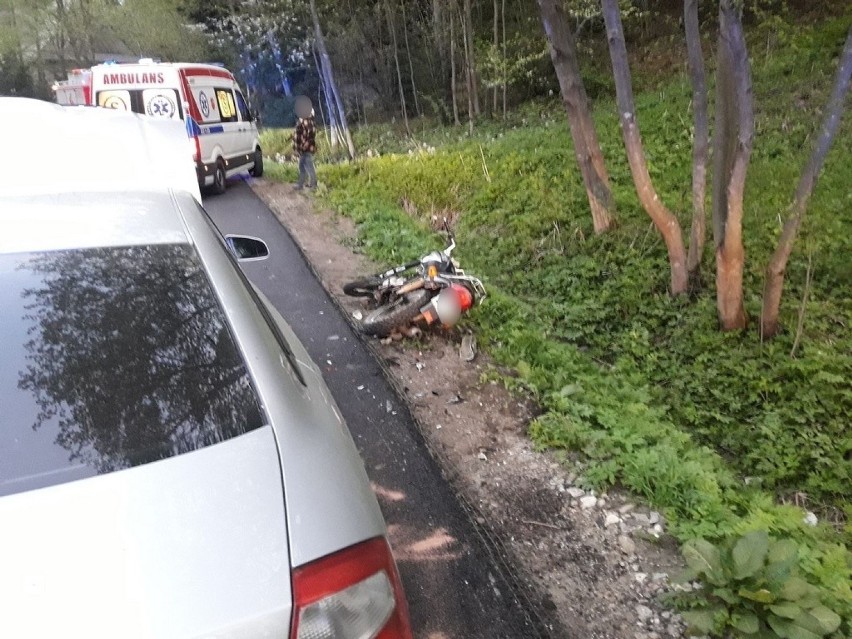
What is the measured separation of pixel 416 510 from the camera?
3406 millimetres

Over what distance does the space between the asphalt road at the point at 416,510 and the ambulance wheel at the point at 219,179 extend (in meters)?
5.82

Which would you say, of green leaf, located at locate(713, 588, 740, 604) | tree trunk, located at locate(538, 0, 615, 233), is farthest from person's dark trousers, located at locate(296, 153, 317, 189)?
green leaf, located at locate(713, 588, 740, 604)

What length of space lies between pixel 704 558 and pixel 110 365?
2.51m

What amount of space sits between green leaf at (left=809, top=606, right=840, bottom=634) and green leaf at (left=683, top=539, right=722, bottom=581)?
0.36m

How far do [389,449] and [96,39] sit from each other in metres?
32.7

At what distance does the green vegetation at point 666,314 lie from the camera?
372 centimetres

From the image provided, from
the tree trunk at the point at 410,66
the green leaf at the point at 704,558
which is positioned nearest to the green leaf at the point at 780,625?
the green leaf at the point at 704,558

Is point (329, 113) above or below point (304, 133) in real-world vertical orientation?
above

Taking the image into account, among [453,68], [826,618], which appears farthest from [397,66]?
[826,618]

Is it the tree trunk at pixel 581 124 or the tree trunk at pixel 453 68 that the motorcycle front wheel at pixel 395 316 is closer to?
the tree trunk at pixel 581 124

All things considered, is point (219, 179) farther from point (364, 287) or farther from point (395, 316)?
point (395, 316)

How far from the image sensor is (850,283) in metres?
6.98

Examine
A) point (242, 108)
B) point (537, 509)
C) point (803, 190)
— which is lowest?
point (537, 509)

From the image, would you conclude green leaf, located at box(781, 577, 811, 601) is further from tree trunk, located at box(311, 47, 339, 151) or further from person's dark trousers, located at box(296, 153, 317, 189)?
tree trunk, located at box(311, 47, 339, 151)
